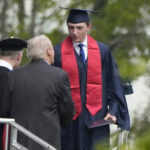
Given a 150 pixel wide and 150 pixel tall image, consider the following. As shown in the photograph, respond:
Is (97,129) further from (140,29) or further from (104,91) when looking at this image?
(140,29)

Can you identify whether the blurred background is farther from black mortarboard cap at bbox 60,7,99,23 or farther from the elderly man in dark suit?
the elderly man in dark suit

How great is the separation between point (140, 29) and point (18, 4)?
379 centimetres

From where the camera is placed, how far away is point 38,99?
6.06 m

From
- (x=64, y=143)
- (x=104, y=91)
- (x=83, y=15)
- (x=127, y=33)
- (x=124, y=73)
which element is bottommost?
(x=127, y=33)

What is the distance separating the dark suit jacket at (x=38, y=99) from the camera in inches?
237

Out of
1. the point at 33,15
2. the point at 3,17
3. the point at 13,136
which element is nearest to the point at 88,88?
the point at 13,136

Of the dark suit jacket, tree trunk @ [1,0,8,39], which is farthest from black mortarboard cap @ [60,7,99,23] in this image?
tree trunk @ [1,0,8,39]

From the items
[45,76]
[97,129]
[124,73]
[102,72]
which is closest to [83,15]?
[102,72]

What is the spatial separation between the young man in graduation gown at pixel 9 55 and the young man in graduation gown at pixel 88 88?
2.25ft

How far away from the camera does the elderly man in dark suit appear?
19.8 ft

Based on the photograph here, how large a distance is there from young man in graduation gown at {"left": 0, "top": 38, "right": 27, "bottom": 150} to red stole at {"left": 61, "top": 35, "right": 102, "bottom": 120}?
0.68m

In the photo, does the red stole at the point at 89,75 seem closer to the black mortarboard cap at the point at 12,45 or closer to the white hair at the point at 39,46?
the black mortarboard cap at the point at 12,45

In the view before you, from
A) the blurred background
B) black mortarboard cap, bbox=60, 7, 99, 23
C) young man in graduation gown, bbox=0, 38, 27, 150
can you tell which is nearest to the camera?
young man in graduation gown, bbox=0, 38, 27, 150

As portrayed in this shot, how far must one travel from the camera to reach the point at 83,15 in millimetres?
7793
